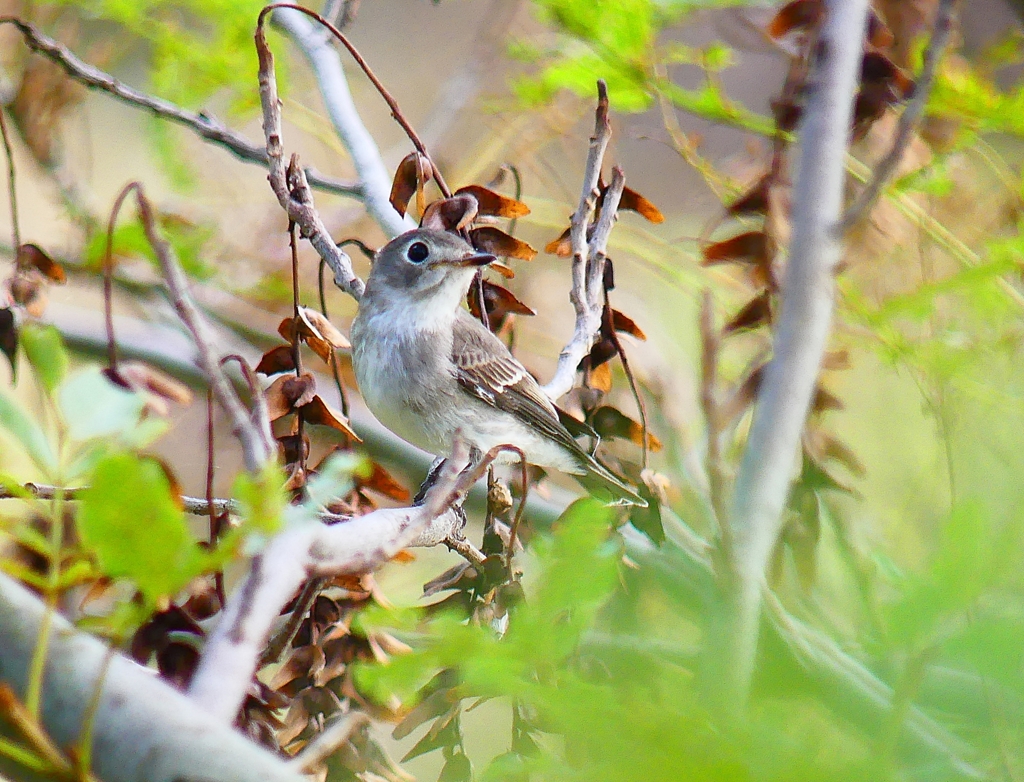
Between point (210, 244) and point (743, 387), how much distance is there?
2068 millimetres

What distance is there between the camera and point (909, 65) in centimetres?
213

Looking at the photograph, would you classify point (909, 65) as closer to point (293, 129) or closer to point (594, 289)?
point (594, 289)

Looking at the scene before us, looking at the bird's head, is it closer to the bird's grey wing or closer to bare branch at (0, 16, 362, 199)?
the bird's grey wing

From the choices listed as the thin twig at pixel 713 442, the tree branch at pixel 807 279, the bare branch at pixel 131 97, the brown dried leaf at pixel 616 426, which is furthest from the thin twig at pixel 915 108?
the bare branch at pixel 131 97

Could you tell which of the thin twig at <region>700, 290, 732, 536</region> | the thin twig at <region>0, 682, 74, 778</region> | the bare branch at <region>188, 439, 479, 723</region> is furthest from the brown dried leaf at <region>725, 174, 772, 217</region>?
Answer: the thin twig at <region>0, 682, 74, 778</region>

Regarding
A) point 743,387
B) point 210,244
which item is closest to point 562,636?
point 743,387

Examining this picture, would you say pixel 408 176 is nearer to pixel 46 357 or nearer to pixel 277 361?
pixel 277 361

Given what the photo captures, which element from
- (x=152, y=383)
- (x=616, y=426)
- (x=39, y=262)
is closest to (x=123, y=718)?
(x=152, y=383)

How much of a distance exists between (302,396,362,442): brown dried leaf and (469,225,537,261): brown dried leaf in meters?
0.58

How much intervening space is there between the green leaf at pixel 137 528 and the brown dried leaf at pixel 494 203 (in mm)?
1448

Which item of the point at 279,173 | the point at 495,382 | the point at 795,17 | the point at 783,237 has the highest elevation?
the point at 795,17

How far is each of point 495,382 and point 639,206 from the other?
80 centimetres

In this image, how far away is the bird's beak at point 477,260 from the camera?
Result: 75.4 inches

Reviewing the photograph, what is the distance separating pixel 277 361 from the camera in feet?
5.33
